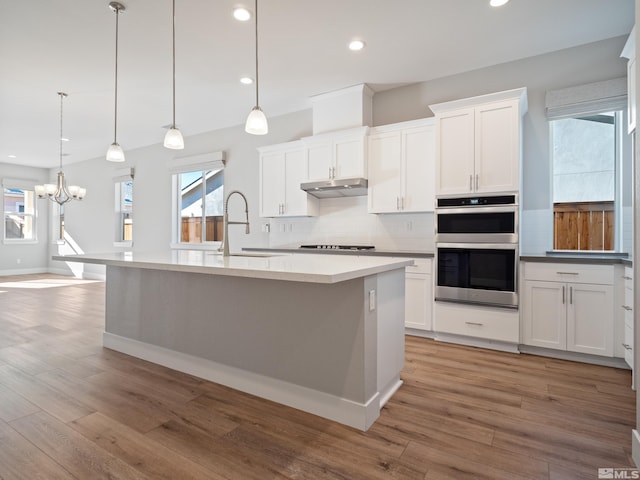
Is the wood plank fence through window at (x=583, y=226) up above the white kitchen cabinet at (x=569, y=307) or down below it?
above

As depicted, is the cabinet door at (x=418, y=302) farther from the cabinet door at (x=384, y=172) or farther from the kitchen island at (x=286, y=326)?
the kitchen island at (x=286, y=326)

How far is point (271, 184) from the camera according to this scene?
4875 millimetres

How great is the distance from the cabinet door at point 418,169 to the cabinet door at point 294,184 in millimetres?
1344

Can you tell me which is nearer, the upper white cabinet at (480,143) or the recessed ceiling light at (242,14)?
the recessed ceiling light at (242,14)

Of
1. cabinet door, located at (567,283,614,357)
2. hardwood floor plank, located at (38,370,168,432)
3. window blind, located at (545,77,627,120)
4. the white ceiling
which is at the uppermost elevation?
the white ceiling

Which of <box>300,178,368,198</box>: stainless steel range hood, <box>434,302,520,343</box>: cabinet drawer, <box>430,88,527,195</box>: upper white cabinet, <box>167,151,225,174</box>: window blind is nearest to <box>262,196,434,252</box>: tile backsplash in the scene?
<box>300,178,368,198</box>: stainless steel range hood

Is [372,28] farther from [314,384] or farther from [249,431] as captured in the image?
[249,431]

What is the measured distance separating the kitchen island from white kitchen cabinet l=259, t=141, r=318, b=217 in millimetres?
2217

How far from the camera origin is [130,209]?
7.87 m

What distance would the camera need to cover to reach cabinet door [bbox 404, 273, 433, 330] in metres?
3.57

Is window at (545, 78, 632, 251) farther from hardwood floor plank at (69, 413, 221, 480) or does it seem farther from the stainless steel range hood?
hardwood floor plank at (69, 413, 221, 480)

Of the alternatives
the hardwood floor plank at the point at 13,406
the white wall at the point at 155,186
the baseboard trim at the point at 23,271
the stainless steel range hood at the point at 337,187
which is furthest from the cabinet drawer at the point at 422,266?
the baseboard trim at the point at 23,271

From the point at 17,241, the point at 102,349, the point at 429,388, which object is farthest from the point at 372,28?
the point at 17,241

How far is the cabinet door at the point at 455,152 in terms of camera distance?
3381 millimetres
